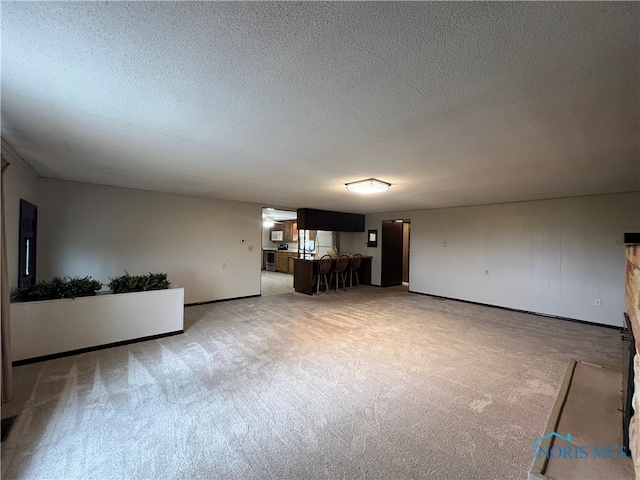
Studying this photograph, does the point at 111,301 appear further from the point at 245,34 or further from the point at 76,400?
the point at 245,34

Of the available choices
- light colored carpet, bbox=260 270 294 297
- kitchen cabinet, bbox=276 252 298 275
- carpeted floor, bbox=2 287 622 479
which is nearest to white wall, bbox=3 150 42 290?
carpeted floor, bbox=2 287 622 479

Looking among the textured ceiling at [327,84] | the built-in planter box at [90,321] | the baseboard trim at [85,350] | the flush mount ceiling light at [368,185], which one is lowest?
the baseboard trim at [85,350]

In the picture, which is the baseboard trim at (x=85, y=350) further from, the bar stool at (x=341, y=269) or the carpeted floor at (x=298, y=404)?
the bar stool at (x=341, y=269)

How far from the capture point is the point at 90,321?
3295 mm

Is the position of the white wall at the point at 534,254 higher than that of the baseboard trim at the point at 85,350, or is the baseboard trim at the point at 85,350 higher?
the white wall at the point at 534,254

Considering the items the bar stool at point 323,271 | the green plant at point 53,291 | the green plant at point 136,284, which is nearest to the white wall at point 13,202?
the green plant at point 53,291

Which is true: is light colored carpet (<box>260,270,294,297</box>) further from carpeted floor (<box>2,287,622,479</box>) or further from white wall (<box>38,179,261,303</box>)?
carpeted floor (<box>2,287,622,479</box>)

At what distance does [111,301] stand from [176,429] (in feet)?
7.43

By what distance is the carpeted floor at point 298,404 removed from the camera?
167 centimetres

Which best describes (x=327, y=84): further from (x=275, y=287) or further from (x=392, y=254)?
(x=392, y=254)

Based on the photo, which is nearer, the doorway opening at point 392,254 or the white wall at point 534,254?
the white wall at point 534,254

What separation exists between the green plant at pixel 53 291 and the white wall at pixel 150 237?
128cm

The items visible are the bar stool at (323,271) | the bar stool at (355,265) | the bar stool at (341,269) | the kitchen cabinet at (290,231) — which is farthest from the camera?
the kitchen cabinet at (290,231)

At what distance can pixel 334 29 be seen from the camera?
112 centimetres
